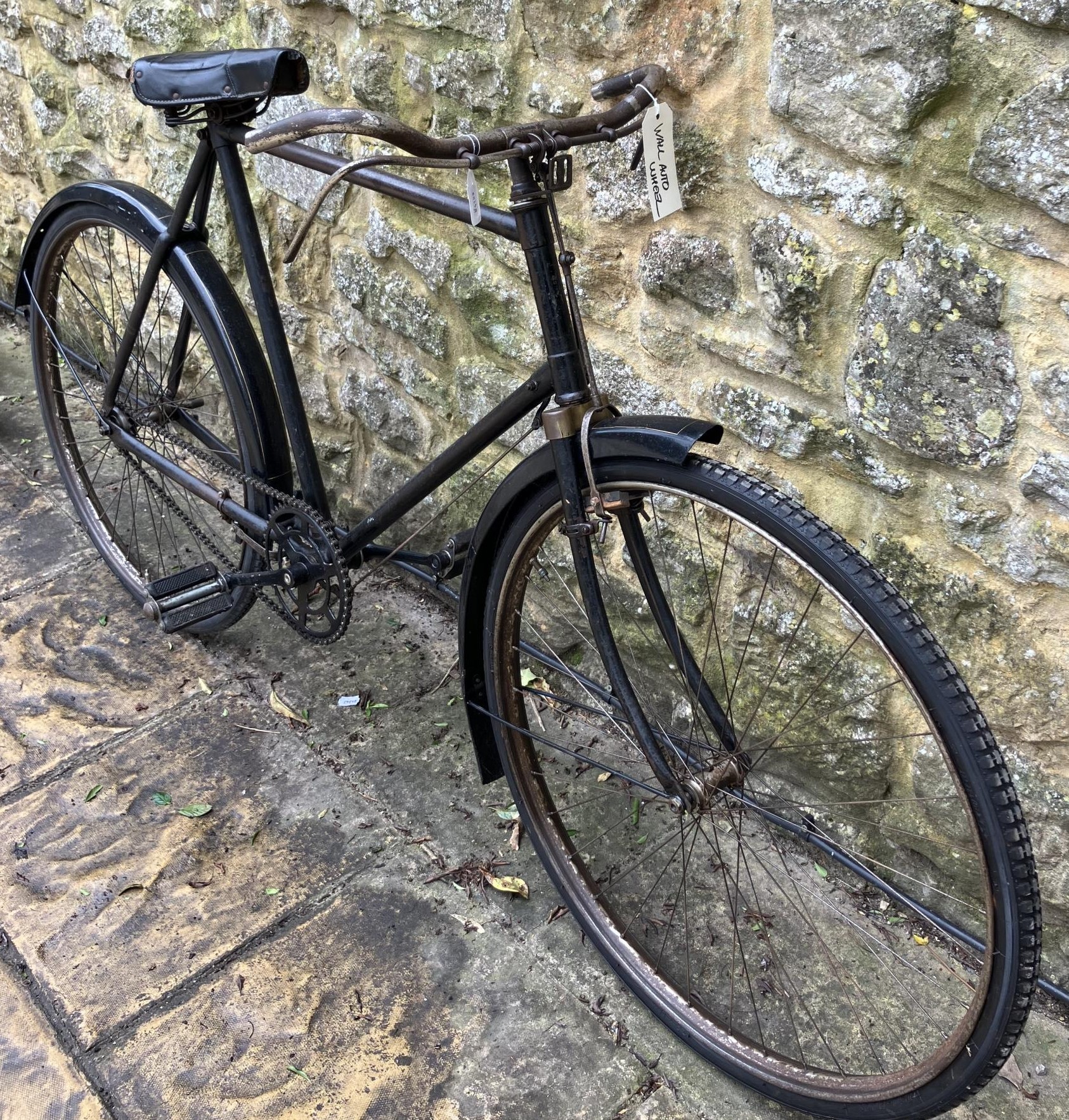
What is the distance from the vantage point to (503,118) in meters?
2.06

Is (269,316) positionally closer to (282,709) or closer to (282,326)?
(282,326)

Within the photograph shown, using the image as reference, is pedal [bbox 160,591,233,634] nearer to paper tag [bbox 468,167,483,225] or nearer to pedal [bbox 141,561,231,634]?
pedal [bbox 141,561,231,634]

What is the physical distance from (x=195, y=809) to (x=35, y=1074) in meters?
0.62

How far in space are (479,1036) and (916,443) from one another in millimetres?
1255

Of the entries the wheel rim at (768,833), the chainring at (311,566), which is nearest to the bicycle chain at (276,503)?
the chainring at (311,566)

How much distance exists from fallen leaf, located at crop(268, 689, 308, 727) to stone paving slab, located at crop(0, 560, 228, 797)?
0.18 m

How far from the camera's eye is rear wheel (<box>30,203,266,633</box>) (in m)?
2.42

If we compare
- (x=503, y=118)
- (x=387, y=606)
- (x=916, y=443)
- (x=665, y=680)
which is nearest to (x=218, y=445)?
(x=387, y=606)

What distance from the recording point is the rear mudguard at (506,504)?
1492mm

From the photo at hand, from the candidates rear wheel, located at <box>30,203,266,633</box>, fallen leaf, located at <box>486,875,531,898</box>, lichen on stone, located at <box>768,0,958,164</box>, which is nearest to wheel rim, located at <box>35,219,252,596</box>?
rear wheel, located at <box>30,203,266,633</box>

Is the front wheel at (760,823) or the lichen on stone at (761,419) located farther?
the lichen on stone at (761,419)

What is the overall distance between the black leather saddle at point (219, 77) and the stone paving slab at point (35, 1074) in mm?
1678

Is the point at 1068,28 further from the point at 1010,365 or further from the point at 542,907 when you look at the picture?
the point at 542,907

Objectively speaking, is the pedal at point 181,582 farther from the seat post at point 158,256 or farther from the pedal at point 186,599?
the seat post at point 158,256
